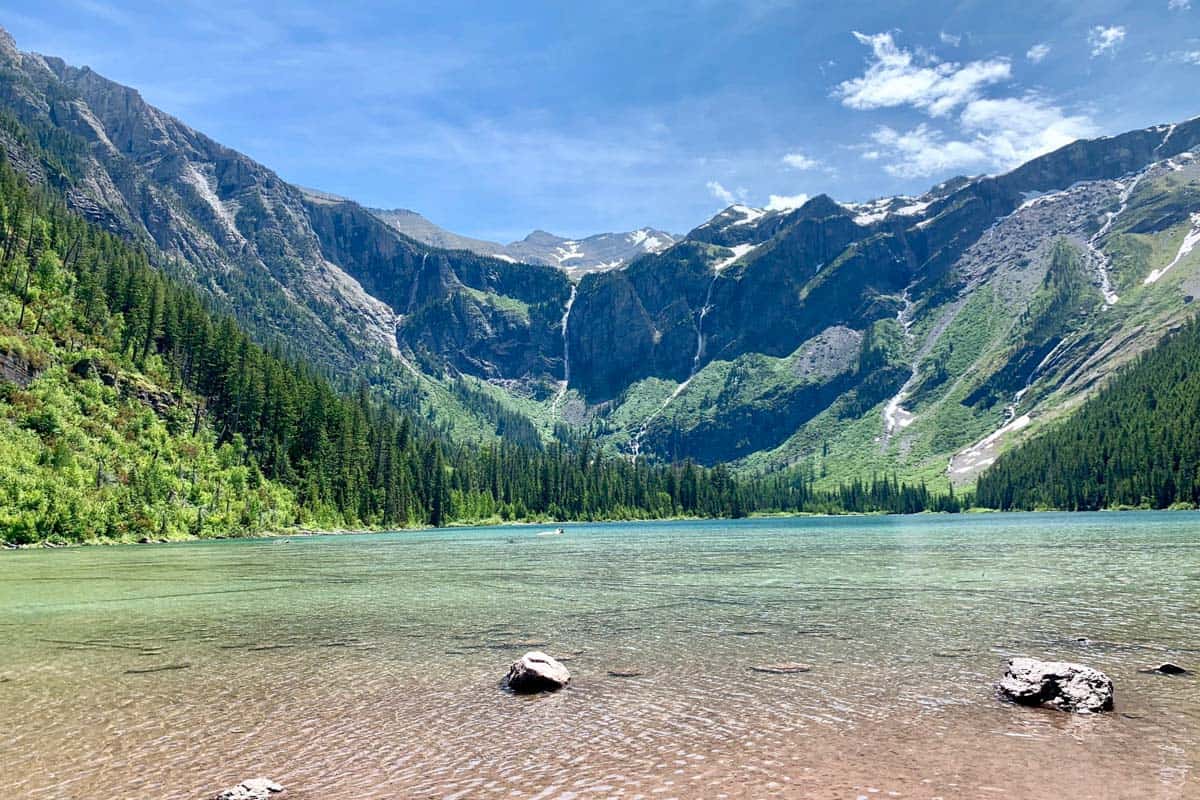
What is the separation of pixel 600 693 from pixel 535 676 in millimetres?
1982

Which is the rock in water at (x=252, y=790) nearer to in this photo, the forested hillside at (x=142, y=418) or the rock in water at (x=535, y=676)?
the rock in water at (x=535, y=676)

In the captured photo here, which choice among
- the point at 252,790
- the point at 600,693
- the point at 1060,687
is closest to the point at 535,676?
the point at 600,693

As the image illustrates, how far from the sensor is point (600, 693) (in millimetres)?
21531

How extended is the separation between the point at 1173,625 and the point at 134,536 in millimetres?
120178

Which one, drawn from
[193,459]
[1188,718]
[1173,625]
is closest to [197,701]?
[1188,718]

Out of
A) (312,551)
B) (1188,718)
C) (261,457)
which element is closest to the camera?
(1188,718)

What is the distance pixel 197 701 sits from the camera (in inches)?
829

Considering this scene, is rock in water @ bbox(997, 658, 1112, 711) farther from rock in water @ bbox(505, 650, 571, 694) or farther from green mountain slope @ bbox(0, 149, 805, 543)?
green mountain slope @ bbox(0, 149, 805, 543)

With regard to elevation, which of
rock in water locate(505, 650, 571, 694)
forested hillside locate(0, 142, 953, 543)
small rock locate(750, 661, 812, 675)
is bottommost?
small rock locate(750, 661, 812, 675)

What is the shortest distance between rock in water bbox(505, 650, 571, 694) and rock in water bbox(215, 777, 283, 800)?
852cm

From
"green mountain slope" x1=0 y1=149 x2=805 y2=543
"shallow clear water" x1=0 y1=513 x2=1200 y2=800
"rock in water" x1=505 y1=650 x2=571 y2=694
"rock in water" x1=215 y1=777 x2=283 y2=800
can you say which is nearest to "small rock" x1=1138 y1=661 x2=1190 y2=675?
"shallow clear water" x1=0 y1=513 x2=1200 y2=800

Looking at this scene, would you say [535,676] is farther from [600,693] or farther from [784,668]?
[784,668]

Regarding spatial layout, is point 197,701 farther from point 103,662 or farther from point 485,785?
point 485,785

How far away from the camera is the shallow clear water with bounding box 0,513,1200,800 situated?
14773mm
